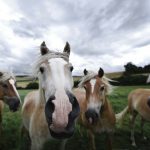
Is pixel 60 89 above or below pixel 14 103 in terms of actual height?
above

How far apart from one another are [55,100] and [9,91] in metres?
4.66

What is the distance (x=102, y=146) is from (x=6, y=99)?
118 inches

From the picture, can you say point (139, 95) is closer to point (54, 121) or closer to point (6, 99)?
point (6, 99)

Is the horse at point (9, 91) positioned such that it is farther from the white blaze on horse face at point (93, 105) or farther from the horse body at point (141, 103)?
the horse body at point (141, 103)

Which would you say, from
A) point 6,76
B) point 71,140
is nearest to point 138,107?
point 71,140

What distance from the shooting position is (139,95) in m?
10.1

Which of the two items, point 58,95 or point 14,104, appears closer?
point 58,95

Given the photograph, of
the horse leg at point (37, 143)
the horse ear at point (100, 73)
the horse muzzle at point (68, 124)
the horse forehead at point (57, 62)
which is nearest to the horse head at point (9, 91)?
the horse ear at point (100, 73)

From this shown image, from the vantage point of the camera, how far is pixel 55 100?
3209 millimetres

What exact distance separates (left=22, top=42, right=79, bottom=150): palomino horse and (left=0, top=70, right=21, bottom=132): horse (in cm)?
297

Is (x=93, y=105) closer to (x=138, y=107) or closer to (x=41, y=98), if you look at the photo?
(x=41, y=98)

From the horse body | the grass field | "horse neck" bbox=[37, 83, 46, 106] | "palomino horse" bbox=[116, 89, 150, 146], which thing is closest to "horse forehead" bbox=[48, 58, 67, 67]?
"horse neck" bbox=[37, 83, 46, 106]

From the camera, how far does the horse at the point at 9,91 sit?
7.39 m


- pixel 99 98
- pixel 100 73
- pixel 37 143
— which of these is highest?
pixel 100 73
